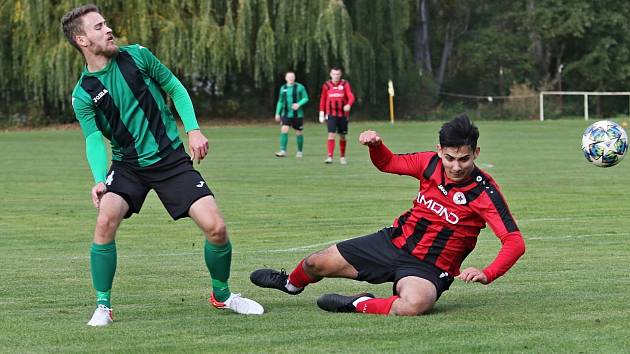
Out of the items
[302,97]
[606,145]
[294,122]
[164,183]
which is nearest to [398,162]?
[164,183]

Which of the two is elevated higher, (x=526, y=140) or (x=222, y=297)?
(x=222, y=297)

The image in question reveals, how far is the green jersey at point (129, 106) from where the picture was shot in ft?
25.1

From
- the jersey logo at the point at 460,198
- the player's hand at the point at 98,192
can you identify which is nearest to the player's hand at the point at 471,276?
the jersey logo at the point at 460,198

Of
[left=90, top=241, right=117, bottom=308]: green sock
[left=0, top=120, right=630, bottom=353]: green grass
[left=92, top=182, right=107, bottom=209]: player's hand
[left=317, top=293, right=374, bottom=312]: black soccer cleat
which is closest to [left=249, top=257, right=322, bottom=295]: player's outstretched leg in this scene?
[left=0, top=120, right=630, bottom=353]: green grass

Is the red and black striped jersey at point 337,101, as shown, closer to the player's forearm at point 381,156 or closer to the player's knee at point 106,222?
the player's forearm at point 381,156

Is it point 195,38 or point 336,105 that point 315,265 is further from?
point 195,38

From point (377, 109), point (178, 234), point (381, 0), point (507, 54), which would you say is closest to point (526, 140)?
point (381, 0)

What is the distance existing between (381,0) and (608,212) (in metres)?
32.4

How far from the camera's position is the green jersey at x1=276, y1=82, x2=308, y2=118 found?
29391 millimetres

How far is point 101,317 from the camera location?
7.36m

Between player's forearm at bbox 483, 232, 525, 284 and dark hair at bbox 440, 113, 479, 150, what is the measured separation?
595 millimetres

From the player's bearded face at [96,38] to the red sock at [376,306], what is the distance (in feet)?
7.23

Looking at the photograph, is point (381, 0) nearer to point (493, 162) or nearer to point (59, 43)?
point (59, 43)

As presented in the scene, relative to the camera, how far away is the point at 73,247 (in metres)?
12.3
